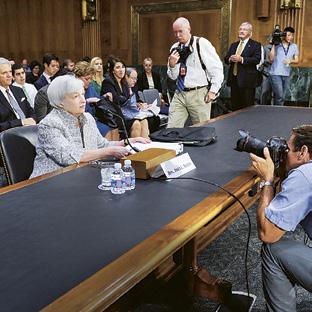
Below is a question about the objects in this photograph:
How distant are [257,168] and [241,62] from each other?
13.0ft

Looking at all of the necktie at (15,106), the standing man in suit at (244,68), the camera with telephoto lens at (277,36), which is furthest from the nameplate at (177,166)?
the camera with telephoto lens at (277,36)

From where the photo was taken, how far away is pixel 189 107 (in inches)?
151

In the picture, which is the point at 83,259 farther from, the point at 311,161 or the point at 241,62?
the point at 241,62

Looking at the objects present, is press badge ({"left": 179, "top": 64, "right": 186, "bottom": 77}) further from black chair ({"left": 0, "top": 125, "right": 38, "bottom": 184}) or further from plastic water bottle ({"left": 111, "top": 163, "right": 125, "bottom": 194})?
plastic water bottle ({"left": 111, "top": 163, "right": 125, "bottom": 194})

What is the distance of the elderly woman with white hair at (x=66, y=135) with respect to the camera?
78.0 inches

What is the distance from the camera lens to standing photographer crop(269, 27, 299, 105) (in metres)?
6.27

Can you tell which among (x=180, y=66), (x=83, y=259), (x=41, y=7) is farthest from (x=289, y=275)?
(x=41, y=7)

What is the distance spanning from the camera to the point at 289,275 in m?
1.54

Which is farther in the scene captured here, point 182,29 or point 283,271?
point 182,29

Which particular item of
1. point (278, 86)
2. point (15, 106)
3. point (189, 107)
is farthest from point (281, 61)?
point (15, 106)

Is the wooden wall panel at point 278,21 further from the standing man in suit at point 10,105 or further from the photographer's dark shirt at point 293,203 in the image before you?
the photographer's dark shirt at point 293,203

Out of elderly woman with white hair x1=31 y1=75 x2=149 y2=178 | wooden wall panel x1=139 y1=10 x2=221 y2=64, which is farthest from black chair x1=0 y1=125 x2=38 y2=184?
wooden wall panel x1=139 y1=10 x2=221 y2=64

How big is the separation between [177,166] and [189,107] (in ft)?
7.11

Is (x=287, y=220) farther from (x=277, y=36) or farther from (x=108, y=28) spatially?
(x=108, y=28)
